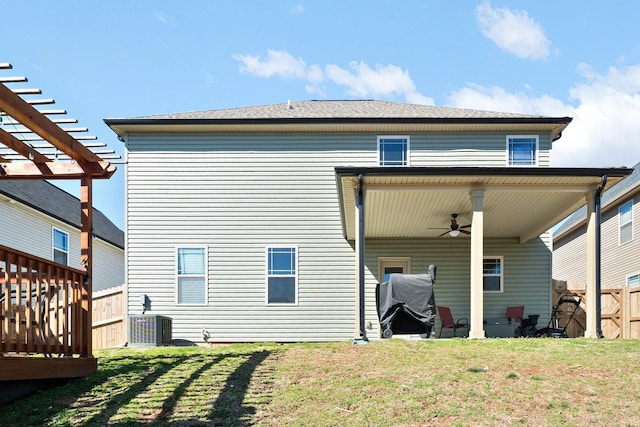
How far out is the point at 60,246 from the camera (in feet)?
61.6

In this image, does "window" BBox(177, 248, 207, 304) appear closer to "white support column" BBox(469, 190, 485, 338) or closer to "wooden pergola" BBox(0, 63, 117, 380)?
"wooden pergola" BBox(0, 63, 117, 380)

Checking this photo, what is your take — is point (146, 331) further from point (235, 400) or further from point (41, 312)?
point (235, 400)

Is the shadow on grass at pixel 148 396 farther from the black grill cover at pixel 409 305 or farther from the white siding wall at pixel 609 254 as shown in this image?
the white siding wall at pixel 609 254

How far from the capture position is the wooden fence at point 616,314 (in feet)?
41.3

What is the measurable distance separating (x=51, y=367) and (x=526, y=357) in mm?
5756

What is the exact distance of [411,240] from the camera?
14719mm

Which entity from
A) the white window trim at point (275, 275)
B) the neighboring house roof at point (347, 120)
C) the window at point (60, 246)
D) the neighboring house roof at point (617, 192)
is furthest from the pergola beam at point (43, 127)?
the neighboring house roof at point (617, 192)

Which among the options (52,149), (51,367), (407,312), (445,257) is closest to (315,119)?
(445,257)

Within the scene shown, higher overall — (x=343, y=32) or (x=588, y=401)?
(x=343, y=32)

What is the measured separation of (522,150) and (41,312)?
1093 cm

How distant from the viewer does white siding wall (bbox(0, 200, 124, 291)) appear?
16.0m

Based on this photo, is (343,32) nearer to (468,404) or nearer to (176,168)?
(176,168)

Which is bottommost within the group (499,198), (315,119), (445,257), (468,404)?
(468,404)

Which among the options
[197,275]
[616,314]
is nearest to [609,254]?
[616,314]
